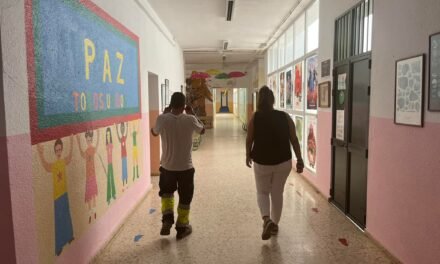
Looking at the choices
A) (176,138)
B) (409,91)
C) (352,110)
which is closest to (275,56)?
(352,110)

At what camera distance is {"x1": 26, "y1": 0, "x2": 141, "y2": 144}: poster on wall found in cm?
210

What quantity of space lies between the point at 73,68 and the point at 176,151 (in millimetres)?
1194

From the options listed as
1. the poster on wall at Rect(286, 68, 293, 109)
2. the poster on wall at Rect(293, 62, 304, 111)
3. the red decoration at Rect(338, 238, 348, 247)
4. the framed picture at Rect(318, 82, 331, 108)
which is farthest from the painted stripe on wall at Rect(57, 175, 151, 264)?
the poster on wall at Rect(286, 68, 293, 109)

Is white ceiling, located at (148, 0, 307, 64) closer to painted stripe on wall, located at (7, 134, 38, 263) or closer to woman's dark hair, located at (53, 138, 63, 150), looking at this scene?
woman's dark hair, located at (53, 138, 63, 150)

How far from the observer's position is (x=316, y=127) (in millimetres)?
5625

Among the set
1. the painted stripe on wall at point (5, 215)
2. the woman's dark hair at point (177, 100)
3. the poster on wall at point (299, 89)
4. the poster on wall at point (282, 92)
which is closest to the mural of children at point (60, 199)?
the painted stripe on wall at point (5, 215)

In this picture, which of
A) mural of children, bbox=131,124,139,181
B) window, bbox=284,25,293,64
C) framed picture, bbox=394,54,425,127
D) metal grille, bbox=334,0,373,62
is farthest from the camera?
window, bbox=284,25,293,64

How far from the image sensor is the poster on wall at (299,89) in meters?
6.58

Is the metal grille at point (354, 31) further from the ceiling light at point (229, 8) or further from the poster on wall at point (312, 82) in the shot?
the ceiling light at point (229, 8)

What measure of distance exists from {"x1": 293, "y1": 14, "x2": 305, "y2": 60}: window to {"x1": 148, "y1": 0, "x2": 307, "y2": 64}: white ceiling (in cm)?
24

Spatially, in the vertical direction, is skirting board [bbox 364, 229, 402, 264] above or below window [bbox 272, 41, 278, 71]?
below

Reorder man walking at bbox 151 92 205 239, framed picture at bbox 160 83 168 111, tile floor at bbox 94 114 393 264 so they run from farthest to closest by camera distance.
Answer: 1. framed picture at bbox 160 83 168 111
2. man walking at bbox 151 92 205 239
3. tile floor at bbox 94 114 393 264

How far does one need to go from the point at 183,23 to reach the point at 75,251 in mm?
5708

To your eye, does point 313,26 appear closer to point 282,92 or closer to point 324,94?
point 324,94
